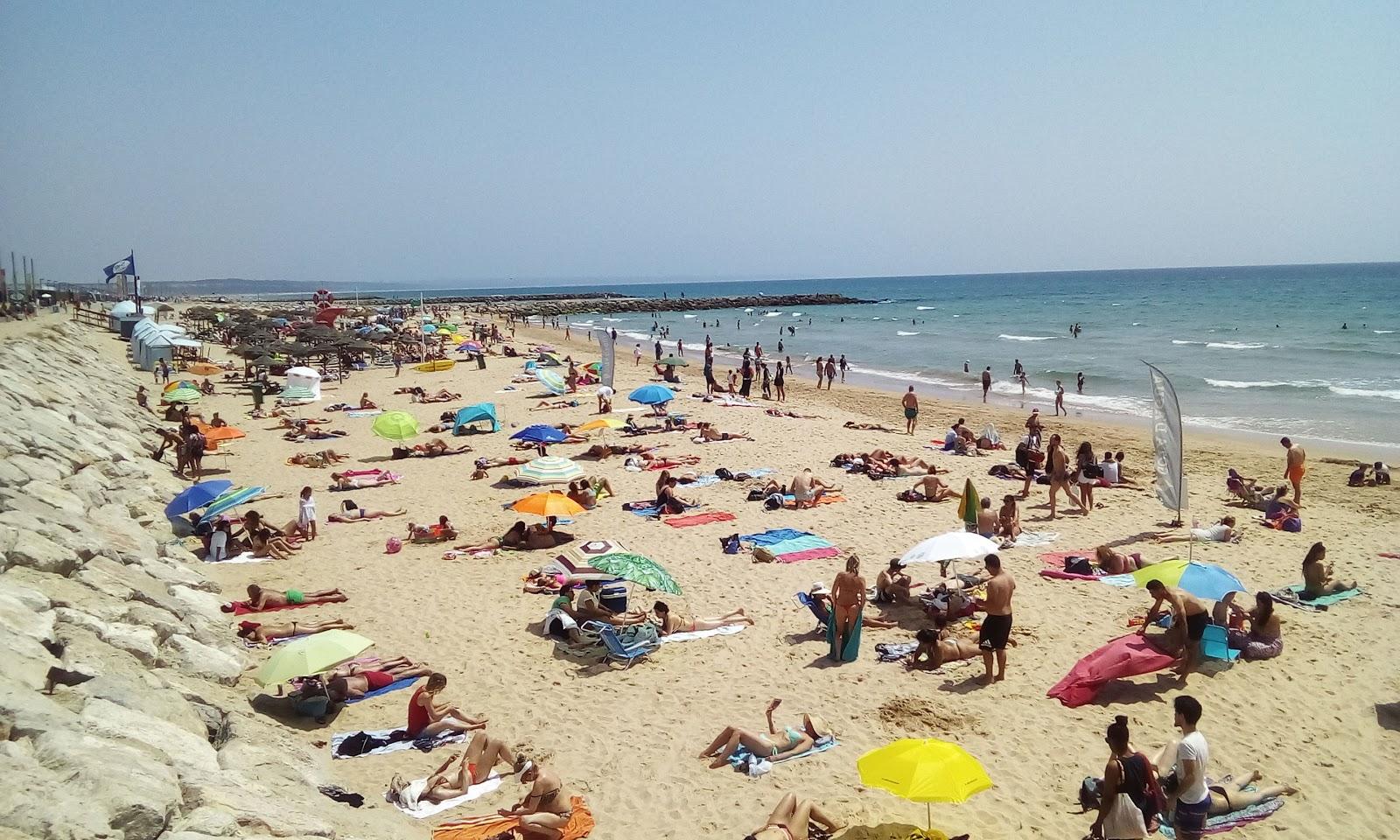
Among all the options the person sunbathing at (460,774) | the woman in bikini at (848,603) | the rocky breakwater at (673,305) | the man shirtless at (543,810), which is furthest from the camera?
the rocky breakwater at (673,305)

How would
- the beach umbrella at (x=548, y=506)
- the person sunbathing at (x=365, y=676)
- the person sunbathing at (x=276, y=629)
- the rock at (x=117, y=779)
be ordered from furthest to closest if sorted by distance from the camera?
the beach umbrella at (x=548, y=506), the person sunbathing at (x=276, y=629), the person sunbathing at (x=365, y=676), the rock at (x=117, y=779)

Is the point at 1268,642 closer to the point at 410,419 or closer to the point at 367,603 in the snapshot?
the point at 367,603

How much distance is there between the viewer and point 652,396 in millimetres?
19266

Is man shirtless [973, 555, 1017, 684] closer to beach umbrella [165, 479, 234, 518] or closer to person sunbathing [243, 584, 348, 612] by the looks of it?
person sunbathing [243, 584, 348, 612]

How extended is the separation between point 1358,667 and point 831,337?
48960 mm

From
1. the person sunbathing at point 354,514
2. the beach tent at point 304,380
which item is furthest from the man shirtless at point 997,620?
the beach tent at point 304,380

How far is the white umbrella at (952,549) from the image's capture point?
26.6 feet

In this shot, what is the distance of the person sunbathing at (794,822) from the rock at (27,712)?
393cm

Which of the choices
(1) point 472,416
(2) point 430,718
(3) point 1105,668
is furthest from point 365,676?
(1) point 472,416

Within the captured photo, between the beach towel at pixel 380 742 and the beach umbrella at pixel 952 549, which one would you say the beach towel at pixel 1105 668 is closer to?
the beach umbrella at pixel 952 549

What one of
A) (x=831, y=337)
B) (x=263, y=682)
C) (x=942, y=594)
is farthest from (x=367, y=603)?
(x=831, y=337)

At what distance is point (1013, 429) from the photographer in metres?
21.4

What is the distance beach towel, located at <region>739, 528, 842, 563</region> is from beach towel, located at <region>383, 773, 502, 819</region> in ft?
17.7

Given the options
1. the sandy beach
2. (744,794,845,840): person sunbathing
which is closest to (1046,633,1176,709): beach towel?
the sandy beach
